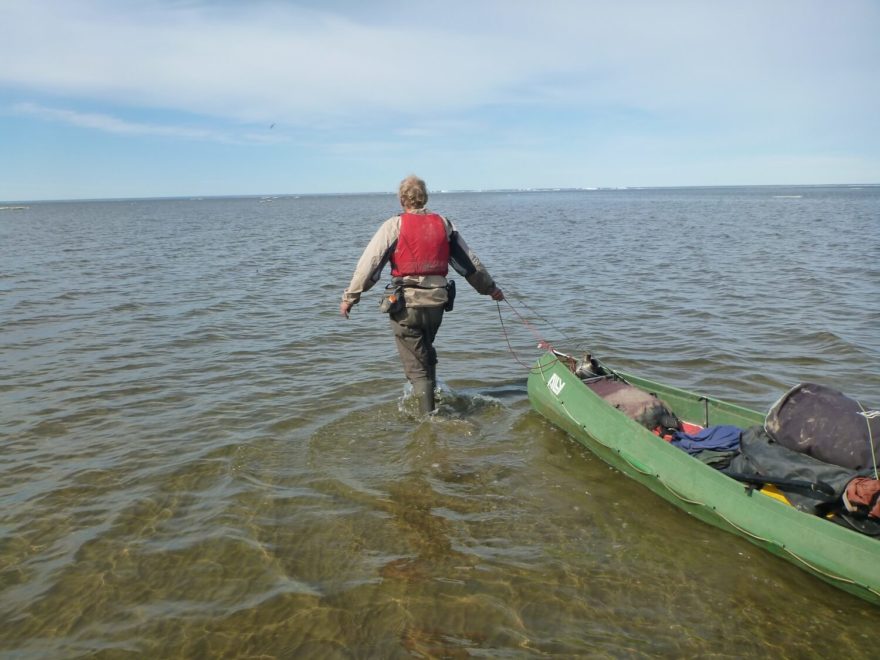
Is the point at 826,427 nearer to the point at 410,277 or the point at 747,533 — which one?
the point at 747,533

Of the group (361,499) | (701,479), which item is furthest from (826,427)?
(361,499)

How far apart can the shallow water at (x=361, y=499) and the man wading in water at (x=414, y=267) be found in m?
1.28

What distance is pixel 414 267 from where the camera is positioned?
711 centimetres

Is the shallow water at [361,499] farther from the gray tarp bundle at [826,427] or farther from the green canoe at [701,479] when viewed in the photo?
the gray tarp bundle at [826,427]

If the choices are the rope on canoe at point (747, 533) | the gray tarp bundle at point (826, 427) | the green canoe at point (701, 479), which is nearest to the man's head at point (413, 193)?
the green canoe at point (701, 479)

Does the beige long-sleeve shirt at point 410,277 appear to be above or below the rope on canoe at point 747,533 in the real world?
above

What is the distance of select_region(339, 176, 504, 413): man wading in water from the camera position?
704 cm

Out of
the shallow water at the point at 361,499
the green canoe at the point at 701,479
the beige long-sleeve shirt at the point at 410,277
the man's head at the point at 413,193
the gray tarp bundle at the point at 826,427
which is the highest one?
the man's head at the point at 413,193

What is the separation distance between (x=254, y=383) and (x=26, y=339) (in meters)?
5.63

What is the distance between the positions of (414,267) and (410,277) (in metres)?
0.14

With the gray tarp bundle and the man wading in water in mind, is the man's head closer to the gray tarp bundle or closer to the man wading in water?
the man wading in water

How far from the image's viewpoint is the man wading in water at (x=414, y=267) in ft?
23.1

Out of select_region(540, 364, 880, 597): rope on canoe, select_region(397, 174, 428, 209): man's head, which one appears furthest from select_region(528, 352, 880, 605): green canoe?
select_region(397, 174, 428, 209): man's head

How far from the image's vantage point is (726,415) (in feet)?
22.4
